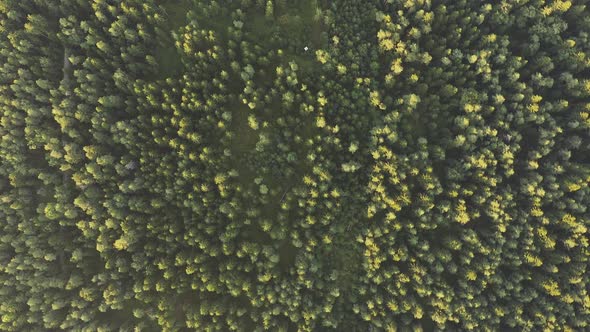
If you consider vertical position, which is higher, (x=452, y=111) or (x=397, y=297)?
(x=452, y=111)

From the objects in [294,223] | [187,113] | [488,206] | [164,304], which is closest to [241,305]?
[164,304]

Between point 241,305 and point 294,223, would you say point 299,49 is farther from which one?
point 241,305

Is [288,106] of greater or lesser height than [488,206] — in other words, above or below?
below

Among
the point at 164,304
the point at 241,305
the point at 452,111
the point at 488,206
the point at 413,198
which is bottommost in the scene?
the point at 164,304

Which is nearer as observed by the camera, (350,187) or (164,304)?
(164,304)

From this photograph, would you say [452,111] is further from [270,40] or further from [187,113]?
[187,113]

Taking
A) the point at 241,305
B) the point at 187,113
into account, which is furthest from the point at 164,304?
the point at 187,113
